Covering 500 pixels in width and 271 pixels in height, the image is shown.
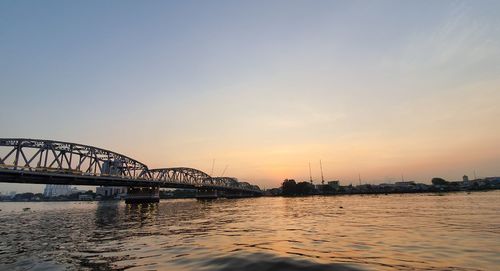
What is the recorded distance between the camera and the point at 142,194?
165125mm

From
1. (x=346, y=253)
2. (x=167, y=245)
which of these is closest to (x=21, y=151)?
(x=167, y=245)

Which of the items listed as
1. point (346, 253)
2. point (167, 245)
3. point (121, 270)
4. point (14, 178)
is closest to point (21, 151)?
point (14, 178)

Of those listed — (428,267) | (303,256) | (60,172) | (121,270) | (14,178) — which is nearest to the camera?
(428,267)

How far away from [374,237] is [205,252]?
41.0 feet

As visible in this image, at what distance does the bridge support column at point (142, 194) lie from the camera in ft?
522

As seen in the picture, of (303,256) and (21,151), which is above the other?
(21,151)

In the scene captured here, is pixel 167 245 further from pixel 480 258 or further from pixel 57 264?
pixel 480 258

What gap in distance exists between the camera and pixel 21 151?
298 feet

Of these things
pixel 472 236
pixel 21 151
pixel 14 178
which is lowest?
A: pixel 472 236

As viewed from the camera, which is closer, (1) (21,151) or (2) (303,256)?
(2) (303,256)

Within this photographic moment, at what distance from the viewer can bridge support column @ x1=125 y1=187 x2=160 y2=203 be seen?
159 meters

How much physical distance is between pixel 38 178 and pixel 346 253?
10449cm

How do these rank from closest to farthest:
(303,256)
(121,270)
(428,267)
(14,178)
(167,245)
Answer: (428,267) → (121,270) → (303,256) → (167,245) → (14,178)

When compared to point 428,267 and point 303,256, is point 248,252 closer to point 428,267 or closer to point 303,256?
point 303,256
